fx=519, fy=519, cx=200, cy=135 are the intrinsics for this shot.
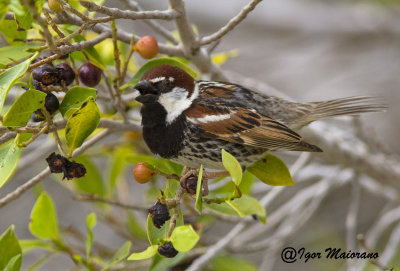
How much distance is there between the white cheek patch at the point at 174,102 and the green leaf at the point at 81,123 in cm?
66

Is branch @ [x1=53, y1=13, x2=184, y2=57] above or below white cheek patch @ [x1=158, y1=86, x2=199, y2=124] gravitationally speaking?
above

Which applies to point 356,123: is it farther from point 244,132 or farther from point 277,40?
point 277,40

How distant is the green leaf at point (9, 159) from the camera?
1.86 m

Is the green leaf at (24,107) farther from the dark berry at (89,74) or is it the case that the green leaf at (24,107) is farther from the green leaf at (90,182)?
the green leaf at (90,182)

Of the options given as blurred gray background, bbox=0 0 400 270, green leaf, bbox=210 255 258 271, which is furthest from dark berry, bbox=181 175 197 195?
blurred gray background, bbox=0 0 400 270

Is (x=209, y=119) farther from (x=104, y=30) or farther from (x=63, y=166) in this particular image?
(x=63, y=166)

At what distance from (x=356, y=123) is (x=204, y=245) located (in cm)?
129

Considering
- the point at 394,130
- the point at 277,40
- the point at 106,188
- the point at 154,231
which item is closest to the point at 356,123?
the point at 106,188

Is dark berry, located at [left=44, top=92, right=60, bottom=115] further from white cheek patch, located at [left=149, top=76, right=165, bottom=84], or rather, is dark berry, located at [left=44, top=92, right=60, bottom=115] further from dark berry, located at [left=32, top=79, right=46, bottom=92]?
white cheek patch, located at [left=149, top=76, right=165, bottom=84]

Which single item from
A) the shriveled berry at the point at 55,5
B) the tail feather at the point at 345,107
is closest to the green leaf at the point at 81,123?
the shriveled berry at the point at 55,5

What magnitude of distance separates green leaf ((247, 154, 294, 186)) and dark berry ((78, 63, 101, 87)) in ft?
2.99

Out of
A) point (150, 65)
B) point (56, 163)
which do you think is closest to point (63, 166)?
point (56, 163)

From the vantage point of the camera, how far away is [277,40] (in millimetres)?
7203

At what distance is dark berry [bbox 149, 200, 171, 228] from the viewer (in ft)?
6.37
